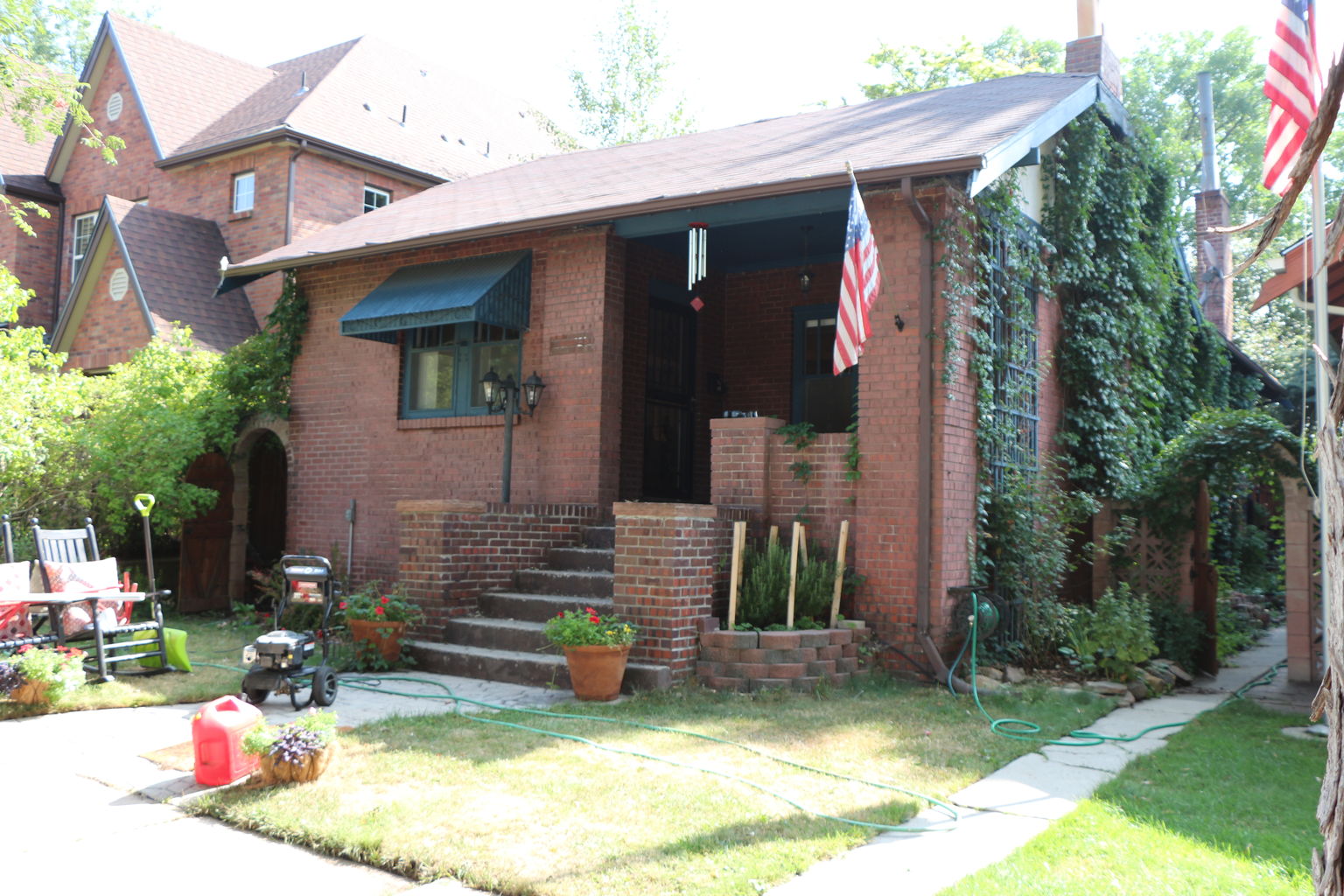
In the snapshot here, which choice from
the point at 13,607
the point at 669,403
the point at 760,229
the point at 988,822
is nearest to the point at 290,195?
the point at 669,403

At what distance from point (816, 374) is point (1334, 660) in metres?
10.1

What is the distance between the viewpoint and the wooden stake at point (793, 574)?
7.65 metres

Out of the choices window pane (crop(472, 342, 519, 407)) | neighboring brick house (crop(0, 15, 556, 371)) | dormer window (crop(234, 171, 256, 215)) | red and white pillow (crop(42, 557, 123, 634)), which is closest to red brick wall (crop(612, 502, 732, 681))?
window pane (crop(472, 342, 519, 407))

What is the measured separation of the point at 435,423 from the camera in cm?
1098

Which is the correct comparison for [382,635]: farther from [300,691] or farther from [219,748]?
[219,748]

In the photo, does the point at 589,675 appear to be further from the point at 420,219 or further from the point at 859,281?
the point at 420,219

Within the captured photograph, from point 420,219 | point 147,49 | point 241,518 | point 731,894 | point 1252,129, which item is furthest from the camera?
point 1252,129

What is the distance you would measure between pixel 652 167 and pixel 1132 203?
18.3ft

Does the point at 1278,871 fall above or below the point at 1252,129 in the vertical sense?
below

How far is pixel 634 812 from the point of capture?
448 cm

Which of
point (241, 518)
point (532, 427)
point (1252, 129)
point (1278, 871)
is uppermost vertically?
point (1252, 129)

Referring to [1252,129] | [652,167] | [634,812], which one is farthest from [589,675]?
[1252,129]

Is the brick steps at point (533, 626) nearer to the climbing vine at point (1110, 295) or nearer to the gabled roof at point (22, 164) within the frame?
the climbing vine at point (1110, 295)

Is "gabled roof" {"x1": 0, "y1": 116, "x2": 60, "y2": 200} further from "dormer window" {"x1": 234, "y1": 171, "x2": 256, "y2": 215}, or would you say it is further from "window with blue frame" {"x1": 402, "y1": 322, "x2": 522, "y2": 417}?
"window with blue frame" {"x1": 402, "y1": 322, "x2": 522, "y2": 417}
